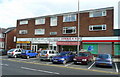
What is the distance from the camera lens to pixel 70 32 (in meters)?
28.2

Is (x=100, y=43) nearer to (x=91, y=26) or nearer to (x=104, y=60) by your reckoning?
(x=91, y=26)

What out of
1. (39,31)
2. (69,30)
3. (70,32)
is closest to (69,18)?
(69,30)

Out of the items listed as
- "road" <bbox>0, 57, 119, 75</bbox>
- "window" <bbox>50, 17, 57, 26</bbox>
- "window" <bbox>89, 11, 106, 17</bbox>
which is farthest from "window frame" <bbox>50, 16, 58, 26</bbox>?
"road" <bbox>0, 57, 119, 75</bbox>

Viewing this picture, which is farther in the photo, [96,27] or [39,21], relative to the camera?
[39,21]

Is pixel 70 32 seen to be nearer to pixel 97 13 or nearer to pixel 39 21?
pixel 97 13

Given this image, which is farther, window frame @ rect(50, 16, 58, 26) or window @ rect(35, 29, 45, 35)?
window @ rect(35, 29, 45, 35)

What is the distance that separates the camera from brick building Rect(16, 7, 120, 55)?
79.3 feet

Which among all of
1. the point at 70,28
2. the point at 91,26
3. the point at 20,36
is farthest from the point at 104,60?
the point at 20,36

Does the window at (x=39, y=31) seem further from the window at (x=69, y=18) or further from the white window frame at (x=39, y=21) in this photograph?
the window at (x=69, y=18)

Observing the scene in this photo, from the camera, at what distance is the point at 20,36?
119 feet

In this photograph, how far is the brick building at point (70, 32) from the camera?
24172mm

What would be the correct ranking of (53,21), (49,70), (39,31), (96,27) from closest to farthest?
(49,70), (96,27), (53,21), (39,31)

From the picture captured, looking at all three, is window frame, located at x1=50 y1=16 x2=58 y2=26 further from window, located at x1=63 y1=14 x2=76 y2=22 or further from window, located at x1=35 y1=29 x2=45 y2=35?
window, located at x1=35 y1=29 x2=45 y2=35

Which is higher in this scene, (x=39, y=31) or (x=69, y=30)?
(x=39, y=31)
